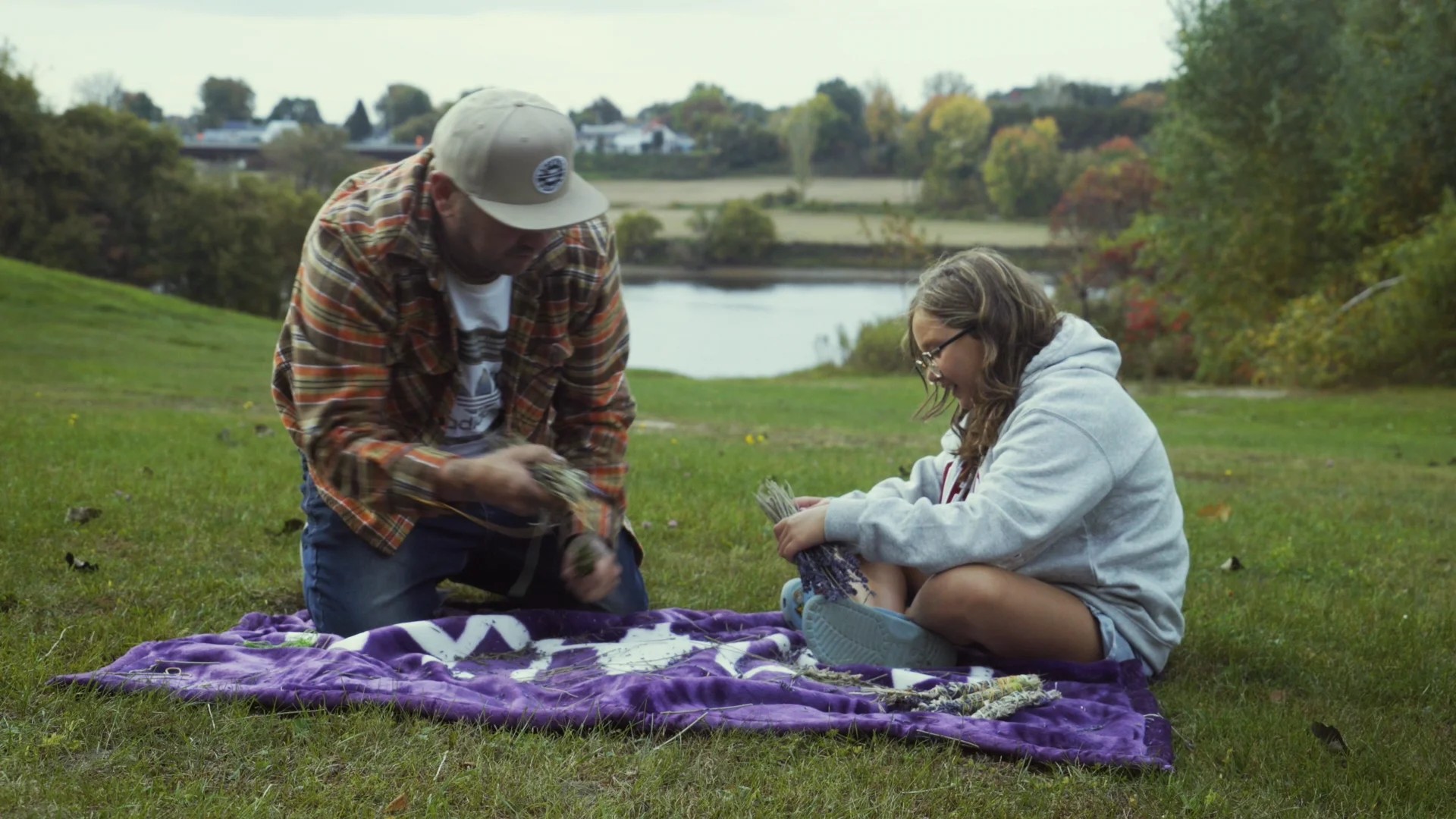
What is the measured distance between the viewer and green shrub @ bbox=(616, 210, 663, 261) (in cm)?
5691

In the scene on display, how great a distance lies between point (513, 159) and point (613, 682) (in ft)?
4.91

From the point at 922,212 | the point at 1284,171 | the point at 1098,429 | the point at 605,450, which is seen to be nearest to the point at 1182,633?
the point at 1098,429

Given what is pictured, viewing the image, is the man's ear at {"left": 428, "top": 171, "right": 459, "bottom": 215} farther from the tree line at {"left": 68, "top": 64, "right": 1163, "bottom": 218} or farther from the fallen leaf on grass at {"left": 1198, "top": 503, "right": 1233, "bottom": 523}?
the tree line at {"left": 68, "top": 64, "right": 1163, "bottom": 218}

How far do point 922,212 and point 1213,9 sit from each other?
3681 cm

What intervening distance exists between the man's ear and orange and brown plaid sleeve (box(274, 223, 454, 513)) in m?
0.28

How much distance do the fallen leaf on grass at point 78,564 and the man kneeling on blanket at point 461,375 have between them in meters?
0.95

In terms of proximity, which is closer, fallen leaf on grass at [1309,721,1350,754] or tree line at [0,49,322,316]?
fallen leaf on grass at [1309,721,1350,754]

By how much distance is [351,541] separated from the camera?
165 inches

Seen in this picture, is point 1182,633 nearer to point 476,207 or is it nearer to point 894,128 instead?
point 476,207

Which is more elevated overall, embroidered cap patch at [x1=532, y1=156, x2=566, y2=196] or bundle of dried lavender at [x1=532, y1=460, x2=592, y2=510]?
embroidered cap patch at [x1=532, y1=156, x2=566, y2=196]

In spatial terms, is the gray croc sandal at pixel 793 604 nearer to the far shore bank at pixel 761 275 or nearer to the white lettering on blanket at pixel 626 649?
the white lettering on blanket at pixel 626 649

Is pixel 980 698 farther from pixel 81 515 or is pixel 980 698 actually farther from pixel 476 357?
pixel 81 515

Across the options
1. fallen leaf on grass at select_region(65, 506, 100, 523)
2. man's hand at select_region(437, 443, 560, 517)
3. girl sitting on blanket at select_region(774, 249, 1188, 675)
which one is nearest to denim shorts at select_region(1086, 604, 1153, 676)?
girl sitting on blanket at select_region(774, 249, 1188, 675)

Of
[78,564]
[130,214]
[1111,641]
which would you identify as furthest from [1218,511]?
[130,214]
